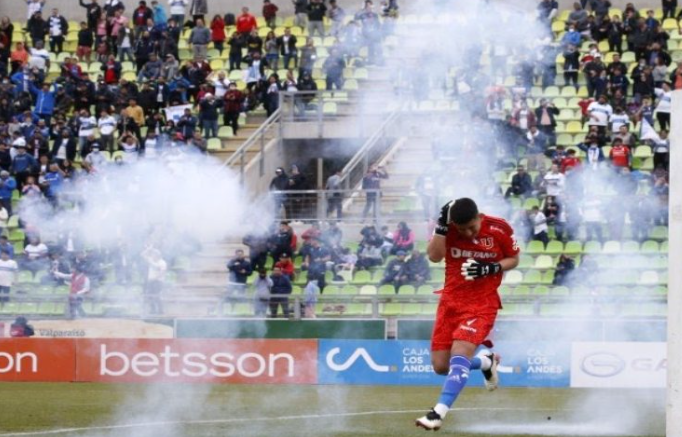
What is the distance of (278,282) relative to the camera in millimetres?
27297

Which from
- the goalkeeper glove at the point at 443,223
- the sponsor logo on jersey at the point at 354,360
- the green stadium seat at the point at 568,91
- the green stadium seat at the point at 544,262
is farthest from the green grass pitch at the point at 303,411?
the green stadium seat at the point at 568,91

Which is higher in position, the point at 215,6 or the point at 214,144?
the point at 215,6

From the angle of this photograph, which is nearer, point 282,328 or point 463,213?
point 463,213

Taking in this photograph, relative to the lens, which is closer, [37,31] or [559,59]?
[559,59]

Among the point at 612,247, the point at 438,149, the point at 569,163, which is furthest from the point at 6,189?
the point at 612,247

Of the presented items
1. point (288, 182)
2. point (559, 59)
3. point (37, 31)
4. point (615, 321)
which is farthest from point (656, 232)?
point (37, 31)

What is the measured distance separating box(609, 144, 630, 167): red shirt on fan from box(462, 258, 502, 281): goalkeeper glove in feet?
52.7

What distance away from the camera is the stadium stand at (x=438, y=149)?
27188 mm

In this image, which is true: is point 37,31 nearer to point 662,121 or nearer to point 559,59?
point 559,59

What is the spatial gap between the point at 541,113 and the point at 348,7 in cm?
546

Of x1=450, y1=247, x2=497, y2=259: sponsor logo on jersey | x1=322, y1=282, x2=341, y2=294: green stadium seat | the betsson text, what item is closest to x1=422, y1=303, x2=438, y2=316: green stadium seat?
x1=322, y1=282, x2=341, y2=294: green stadium seat

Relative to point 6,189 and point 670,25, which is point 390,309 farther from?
point 670,25

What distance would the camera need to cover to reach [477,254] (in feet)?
43.5

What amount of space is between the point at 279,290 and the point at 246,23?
1109cm
